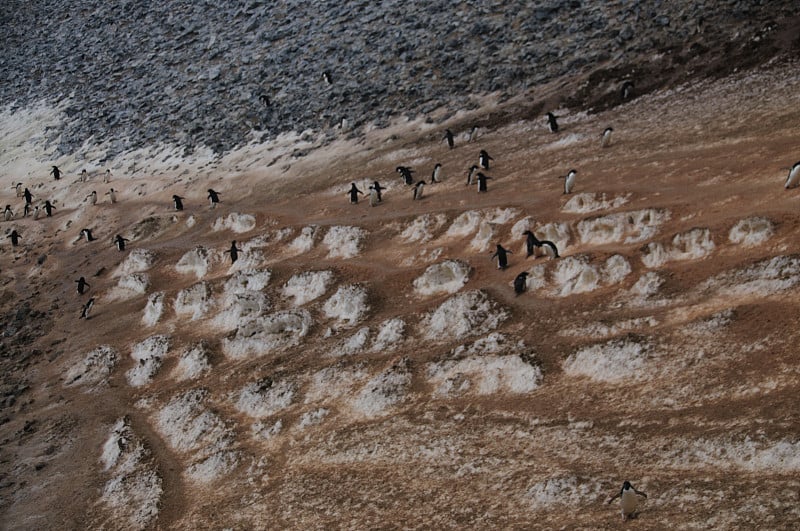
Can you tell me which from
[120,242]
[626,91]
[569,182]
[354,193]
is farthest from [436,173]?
[120,242]

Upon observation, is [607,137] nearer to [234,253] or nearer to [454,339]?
[454,339]

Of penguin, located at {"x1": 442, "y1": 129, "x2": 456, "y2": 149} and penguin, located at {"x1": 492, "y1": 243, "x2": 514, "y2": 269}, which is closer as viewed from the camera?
penguin, located at {"x1": 492, "y1": 243, "x2": 514, "y2": 269}

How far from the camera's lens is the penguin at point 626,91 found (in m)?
49.7

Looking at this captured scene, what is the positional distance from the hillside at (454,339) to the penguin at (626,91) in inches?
18.1

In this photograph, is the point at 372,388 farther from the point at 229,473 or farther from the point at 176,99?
the point at 176,99

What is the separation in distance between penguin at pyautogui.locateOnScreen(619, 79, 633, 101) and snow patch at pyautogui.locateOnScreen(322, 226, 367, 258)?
18.8 metres

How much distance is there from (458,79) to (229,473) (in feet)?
128

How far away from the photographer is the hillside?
2308cm

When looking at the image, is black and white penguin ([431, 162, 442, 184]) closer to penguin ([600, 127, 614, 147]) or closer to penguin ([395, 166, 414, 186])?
penguin ([395, 166, 414, 186])

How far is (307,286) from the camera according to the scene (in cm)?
4119

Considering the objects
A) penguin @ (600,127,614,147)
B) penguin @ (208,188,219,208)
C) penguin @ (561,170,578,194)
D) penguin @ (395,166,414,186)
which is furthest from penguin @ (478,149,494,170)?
penguin @ (208,188,219,208)

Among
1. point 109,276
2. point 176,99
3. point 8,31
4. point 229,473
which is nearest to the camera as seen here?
point 229,473

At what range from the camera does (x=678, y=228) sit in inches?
1252

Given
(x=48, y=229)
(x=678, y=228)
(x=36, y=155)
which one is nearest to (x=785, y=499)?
(x=678, y=228)
